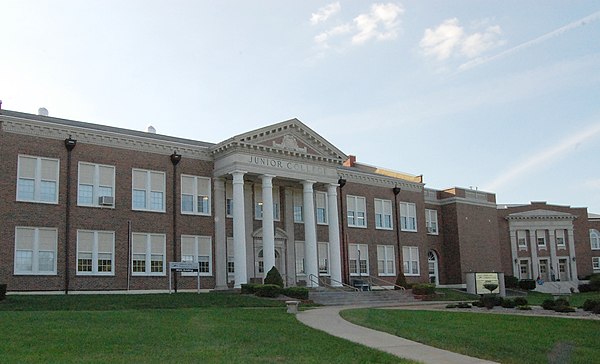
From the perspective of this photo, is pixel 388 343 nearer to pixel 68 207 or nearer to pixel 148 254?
pixel 68 207

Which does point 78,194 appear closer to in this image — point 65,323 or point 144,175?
point 144,175

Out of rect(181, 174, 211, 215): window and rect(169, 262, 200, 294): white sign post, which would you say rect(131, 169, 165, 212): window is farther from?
rect(169, 262, 200, 294): white sign post

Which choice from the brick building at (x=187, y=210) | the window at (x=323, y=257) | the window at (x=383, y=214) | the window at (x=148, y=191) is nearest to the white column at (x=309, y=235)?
the brick building at (x=187, y=210)

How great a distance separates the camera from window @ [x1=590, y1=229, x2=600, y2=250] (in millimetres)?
76938

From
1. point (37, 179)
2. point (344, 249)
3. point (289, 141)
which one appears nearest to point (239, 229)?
point (289, 141)

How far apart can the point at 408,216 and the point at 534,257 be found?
2830 cm

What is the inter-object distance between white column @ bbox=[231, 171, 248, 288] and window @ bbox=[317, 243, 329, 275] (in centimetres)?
790

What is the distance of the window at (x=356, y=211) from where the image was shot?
150 ft

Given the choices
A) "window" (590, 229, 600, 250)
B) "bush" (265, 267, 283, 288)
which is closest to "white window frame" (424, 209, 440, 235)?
"bush" (265, 267, 283, 288)

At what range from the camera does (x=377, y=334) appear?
16.9 metres

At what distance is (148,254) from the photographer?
34438mm

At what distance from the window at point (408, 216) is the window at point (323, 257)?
28.2 ft

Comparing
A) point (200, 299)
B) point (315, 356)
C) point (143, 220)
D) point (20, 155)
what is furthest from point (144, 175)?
point (315, 356)

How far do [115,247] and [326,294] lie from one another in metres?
11.3
